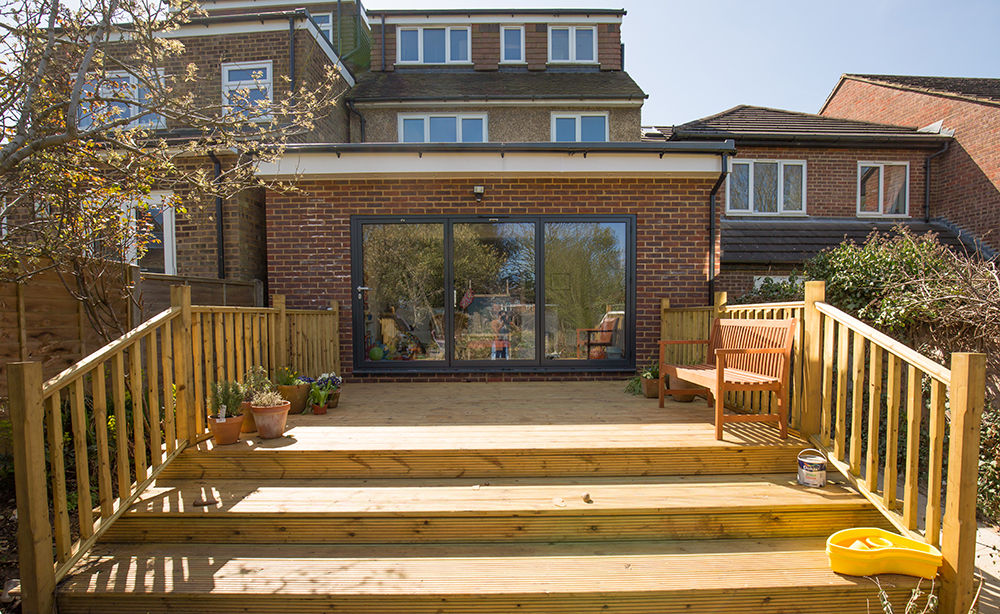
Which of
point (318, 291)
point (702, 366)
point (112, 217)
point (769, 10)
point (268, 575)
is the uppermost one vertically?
point (769, 10)

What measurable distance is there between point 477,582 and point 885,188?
14.2 metres

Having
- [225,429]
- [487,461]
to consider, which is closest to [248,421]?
[225,429]

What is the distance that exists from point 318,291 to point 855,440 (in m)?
5.61

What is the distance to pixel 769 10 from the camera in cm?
813

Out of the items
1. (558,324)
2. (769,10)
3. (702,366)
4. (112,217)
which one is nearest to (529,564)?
(702,366)

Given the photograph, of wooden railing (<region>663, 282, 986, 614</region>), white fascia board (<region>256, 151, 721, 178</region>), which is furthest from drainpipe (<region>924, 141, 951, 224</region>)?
wooden railing (<region>663, 282, 986, 614</region>)

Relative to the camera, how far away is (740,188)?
11539 mm

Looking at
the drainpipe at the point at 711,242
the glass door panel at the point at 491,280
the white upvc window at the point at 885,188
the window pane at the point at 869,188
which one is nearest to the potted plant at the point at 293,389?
the glass door panel at the point at 491,280

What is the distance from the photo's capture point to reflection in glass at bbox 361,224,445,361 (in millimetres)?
6117

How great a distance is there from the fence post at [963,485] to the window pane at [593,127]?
33.8 ft

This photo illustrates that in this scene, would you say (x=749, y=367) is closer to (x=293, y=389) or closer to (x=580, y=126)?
(x=293, y=389)

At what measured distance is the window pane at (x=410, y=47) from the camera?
42.8ft

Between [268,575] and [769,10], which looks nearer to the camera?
[268,575]

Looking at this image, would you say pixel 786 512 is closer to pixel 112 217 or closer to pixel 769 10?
pixel 112 217
